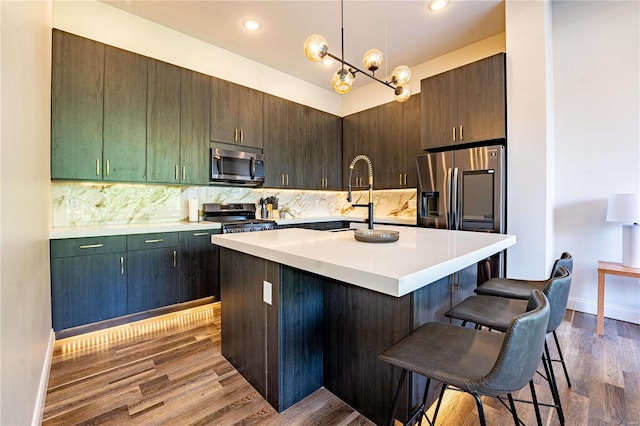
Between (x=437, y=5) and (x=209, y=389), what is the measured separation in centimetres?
383

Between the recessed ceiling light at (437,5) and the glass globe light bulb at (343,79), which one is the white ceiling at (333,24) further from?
the glass globe light bulb at (343,79)

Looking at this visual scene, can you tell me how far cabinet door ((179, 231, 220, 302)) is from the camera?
303 centimetres

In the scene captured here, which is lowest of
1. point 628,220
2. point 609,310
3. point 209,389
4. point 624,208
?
point 209,389

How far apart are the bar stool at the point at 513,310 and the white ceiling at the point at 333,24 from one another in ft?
9.32

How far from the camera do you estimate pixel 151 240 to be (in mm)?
2826

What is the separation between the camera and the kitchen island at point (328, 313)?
52.9 inches

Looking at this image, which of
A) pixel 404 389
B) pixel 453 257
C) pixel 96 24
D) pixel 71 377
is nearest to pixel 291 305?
pixel 404 389

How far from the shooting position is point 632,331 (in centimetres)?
255

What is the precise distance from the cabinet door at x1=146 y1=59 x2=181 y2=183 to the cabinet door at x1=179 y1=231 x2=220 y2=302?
2.30 feet

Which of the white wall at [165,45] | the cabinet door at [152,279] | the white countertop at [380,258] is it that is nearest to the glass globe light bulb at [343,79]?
the white countertop at [380,258]

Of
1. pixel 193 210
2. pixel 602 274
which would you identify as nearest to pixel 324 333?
pixel 193 210

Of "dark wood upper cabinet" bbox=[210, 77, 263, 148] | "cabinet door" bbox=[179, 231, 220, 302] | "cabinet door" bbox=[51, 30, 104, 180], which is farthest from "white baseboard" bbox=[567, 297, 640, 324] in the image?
"cabinet door" bbox=[51, 30, 104, 180]

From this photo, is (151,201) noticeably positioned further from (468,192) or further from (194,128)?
(468,192)

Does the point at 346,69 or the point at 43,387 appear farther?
the point at 346,69
